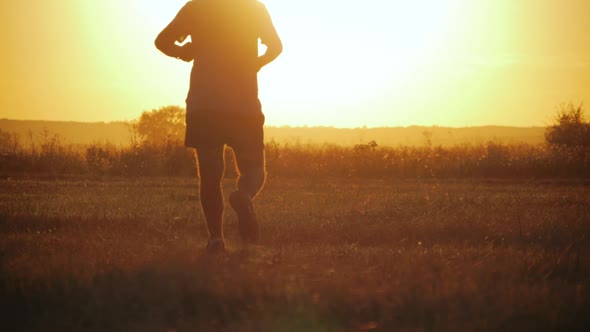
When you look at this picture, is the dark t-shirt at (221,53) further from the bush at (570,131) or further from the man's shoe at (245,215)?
the bush at (570,131)

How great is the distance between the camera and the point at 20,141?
26016 mm

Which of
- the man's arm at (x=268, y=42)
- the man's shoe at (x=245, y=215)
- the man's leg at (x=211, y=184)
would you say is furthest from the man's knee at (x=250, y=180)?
the man's arm at (x=268, y=42)

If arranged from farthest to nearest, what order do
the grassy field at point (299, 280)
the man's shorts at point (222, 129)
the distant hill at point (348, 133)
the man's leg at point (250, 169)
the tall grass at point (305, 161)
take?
1. the distant hill at point (348, 133)
2. the tall grass at point (305, 161)
3. the man's leg at point (250, 169)
4. the man's shorts at point (222, 129)
5. the grassy field at point (299, 280)


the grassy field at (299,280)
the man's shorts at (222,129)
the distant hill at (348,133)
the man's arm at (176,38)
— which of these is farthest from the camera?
the distant hill at (348,133)

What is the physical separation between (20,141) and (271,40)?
70.1 ft

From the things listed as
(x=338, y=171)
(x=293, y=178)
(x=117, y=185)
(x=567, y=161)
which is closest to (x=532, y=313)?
(x=117, y=185)

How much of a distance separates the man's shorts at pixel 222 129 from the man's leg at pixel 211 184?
0.08 m

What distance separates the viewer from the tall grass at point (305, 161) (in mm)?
24000

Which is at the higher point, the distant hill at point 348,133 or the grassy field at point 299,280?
the distant hill at point 348,133

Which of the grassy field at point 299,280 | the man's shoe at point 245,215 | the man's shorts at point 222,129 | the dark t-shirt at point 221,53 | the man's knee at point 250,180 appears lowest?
the grassy field at point 299,280

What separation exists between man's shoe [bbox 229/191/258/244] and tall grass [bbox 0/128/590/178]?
56.5 ft

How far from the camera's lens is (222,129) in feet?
21.8

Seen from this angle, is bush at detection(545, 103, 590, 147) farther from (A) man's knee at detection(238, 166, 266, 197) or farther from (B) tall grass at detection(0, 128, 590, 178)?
(A) man's knee at detection(238, 166, 266, 197)

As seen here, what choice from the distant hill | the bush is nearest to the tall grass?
the bush
